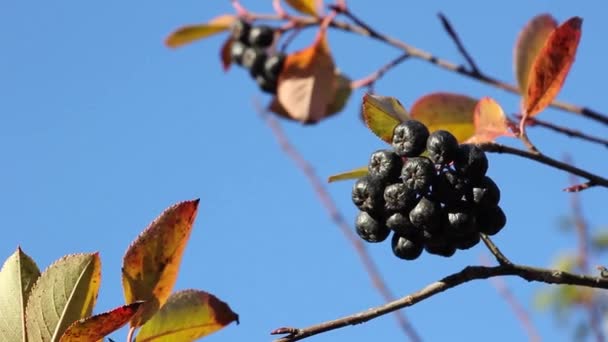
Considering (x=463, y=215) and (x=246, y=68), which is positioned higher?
(x=463, y=215)

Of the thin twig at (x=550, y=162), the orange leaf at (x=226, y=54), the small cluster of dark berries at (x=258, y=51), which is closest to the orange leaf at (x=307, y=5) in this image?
the small cluster of dark berries at (x=258, y=51)

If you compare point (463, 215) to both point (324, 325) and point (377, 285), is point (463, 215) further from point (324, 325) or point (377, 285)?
point (377, 285)

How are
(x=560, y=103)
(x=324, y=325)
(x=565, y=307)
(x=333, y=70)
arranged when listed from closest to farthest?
1. (x=324, y=325)
2. (x=560, y=103)
3. (x=333, y=70)
4. (x=565, y=307)

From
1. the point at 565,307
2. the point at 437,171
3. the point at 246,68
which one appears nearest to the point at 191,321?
the point at 437,171

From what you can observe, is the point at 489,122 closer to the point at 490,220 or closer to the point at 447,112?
the point at 447,112

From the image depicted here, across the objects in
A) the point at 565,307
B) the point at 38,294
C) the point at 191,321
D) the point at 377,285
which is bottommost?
the point at 565,307

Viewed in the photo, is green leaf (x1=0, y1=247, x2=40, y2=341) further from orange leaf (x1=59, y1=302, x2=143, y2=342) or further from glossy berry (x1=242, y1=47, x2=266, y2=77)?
glossy berry (x1=242, y1=47, x2=266, y2=77)

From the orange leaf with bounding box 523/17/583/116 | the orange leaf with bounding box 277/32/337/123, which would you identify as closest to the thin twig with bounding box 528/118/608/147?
the orange leaf with bounding box 523/17/583/116
